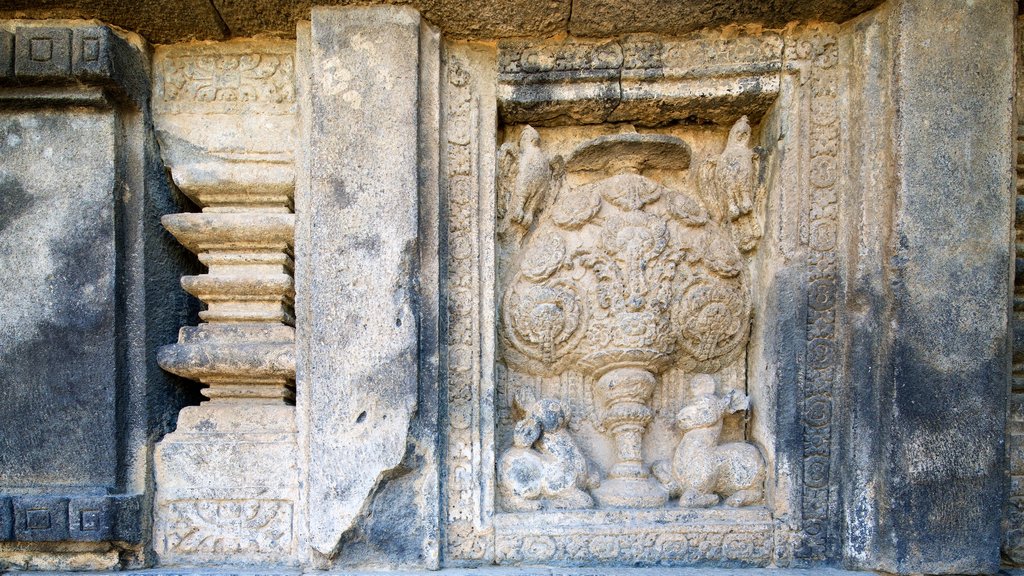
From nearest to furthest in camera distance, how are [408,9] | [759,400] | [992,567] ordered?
[992,567] → [408,9] → [759,400]

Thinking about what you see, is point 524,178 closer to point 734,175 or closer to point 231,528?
point 734,175

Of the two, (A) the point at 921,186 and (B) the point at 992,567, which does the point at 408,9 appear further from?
(B) the point at 992,567

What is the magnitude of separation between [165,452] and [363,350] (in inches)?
35.3

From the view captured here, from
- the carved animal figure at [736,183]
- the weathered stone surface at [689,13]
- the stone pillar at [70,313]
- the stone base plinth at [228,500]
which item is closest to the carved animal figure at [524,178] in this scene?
the weathered stone surface at [689,13]

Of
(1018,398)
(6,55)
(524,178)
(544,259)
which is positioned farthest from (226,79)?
(1018,398)

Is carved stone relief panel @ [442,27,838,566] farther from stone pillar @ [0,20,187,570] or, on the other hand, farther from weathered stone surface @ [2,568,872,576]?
stone pillar @ [0,20,187,570]

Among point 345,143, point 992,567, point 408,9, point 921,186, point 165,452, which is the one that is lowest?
point 992,567

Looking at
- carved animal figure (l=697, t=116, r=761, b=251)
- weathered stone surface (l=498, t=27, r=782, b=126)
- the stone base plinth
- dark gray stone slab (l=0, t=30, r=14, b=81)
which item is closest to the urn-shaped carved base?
carved animal figure (l=697, t=116, r=761, b=251)

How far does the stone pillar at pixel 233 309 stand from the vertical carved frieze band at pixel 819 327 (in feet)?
6.49

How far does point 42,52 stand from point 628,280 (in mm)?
2407

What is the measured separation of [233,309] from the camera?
2.94m

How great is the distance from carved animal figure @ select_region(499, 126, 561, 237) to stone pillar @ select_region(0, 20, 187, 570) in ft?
4.79

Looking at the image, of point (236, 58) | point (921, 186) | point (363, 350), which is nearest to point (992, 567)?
point (921, 186)

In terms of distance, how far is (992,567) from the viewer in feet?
8.55
